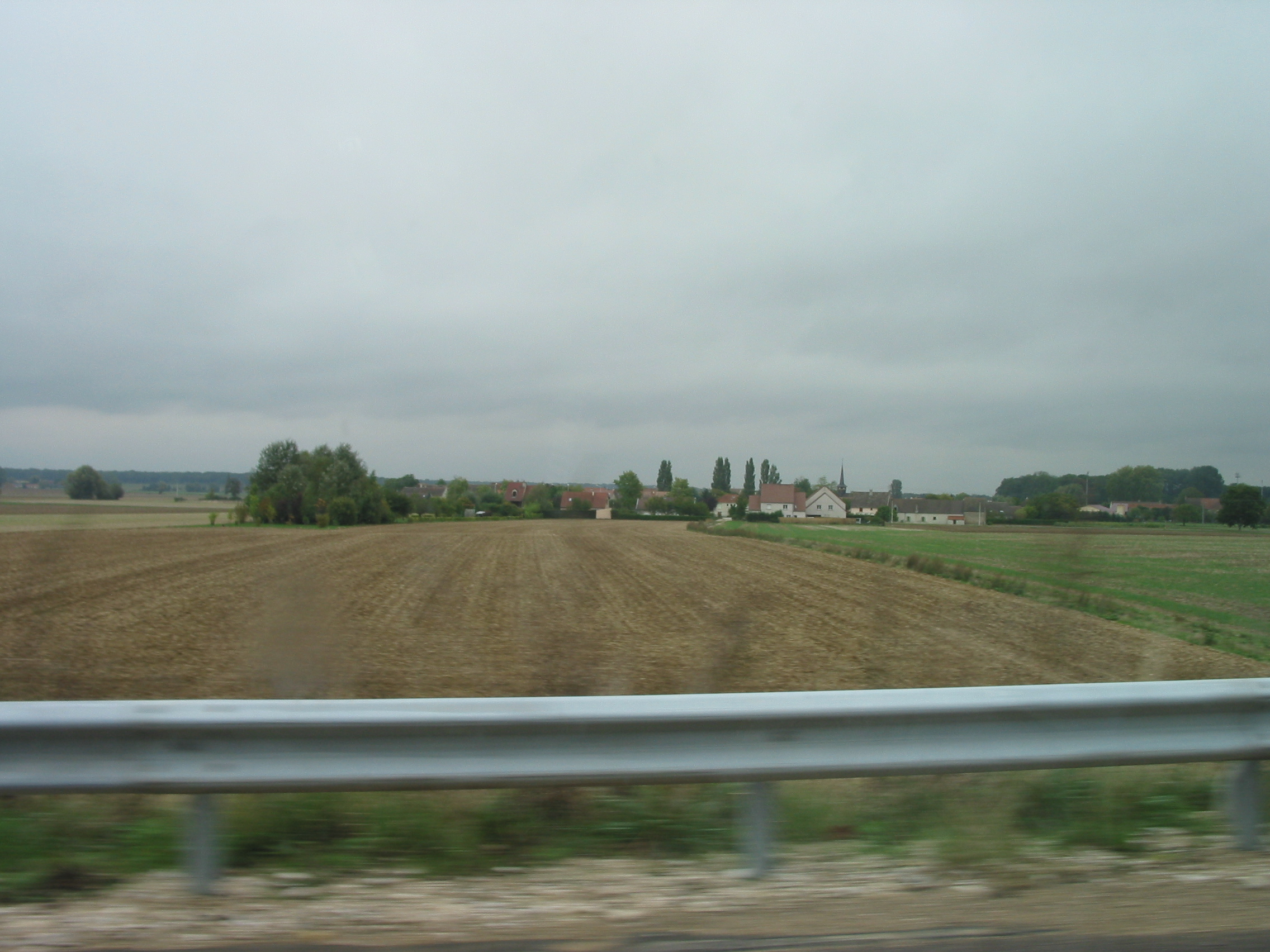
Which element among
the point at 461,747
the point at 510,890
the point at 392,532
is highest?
the point at 392,532

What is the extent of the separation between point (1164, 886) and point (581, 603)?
6.88 m

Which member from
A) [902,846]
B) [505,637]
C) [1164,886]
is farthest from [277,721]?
[505,637]

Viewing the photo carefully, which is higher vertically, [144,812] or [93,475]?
[93,475]

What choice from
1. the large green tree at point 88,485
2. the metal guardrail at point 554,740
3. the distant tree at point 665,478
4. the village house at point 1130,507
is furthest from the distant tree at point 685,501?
the metal guardrail at point 554,740

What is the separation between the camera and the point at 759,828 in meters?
3.41

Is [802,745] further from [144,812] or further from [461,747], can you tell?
[144,812]

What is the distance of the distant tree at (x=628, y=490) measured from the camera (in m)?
8.94

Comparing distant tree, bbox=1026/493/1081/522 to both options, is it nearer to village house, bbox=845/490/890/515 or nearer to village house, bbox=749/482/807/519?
village house, bbox=845/490/890/515

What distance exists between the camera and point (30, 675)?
5590mm

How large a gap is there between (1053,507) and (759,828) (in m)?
4.79

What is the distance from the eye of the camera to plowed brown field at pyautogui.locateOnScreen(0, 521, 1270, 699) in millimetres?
5777

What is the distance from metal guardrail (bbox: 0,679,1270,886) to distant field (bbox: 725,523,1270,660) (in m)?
3.32

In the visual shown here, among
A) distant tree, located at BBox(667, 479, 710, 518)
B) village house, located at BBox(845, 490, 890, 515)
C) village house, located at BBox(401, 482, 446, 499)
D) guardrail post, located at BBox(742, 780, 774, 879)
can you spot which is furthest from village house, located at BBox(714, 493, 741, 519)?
guardrail post, located at BBox(742, 780, 774, 879)

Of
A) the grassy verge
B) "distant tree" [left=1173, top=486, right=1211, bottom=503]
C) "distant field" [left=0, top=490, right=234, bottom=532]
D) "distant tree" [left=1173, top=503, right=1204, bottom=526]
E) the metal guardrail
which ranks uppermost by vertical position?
"distant tree" [left=1173, top=486, right=1211, bottom=503]
